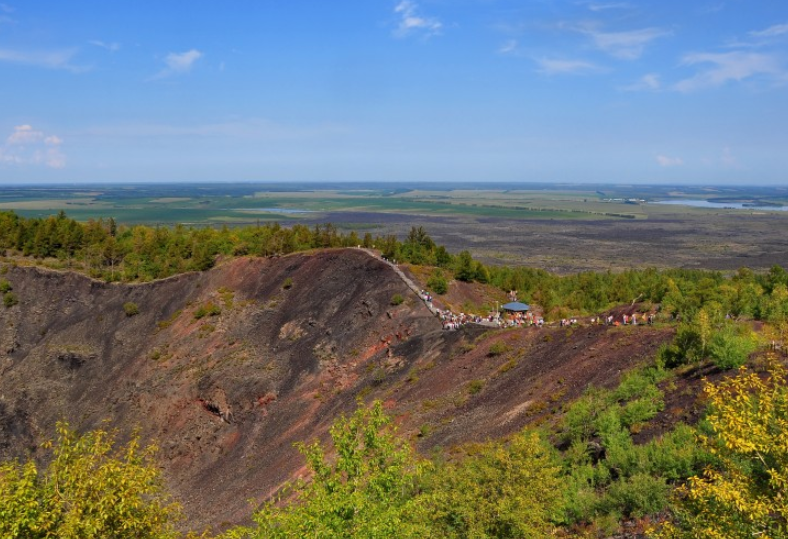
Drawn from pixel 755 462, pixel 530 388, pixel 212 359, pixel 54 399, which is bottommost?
pixel 54 399

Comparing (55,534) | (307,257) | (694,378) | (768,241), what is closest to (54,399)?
(307,257)

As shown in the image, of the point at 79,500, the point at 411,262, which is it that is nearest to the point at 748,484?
the point at 79,500

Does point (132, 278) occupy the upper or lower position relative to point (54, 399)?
upper

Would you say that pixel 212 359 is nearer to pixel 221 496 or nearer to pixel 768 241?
pixel 221 496

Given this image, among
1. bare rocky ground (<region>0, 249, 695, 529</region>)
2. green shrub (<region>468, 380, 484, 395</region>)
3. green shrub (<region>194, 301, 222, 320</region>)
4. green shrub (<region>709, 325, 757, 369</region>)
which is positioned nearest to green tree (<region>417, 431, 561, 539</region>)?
bare rocky ground (<region>0, 249, 695, 529</region>)

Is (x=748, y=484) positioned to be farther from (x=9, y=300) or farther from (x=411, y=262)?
(x=9, y=300)

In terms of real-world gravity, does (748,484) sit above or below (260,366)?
above
